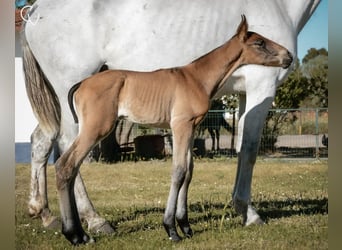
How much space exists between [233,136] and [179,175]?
1441 mm

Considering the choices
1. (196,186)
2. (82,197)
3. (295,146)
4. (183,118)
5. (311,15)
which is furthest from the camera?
(295,146)

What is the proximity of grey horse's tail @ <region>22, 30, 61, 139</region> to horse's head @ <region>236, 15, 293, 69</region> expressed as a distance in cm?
165

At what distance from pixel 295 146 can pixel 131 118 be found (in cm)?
257

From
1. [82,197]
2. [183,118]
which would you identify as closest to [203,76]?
[183,118]

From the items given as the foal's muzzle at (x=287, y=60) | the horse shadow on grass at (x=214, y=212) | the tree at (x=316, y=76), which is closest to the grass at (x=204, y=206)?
the horse shadow on grass at (x=214, y=212)

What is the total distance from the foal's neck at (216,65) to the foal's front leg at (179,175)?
377mm

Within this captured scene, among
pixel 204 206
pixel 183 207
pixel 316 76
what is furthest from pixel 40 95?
pixel 316 76

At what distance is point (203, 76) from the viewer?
13.5ft

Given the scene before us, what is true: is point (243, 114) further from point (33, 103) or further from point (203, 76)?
point (33, 103)

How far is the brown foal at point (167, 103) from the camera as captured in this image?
13.0 feet

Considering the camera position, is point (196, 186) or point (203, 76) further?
point (196, 186)

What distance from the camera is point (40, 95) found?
461cm

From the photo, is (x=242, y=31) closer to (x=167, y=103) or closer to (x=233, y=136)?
(x=167, y=103)

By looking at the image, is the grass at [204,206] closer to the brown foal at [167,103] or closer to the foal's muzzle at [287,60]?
the brown foal at [167,103]
